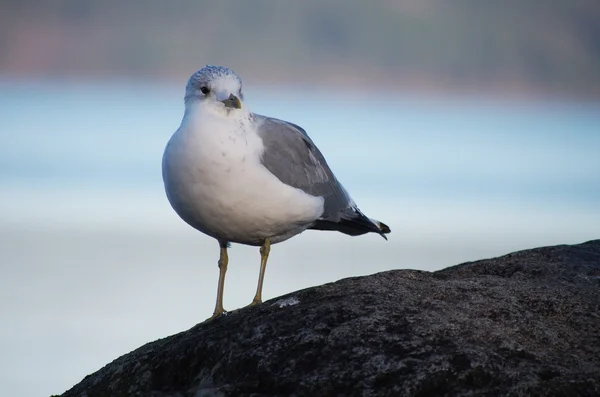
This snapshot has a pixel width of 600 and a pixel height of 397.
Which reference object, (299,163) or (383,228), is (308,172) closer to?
(299,163)

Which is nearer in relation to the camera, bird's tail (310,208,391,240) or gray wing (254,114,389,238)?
gray wing (254,114,389,238)

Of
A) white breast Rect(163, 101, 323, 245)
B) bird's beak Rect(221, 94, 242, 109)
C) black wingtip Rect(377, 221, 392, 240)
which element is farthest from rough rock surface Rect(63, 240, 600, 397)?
black wingtip Rect(377, 221, 392, 240)

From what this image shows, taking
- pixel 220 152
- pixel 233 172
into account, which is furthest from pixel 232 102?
pixel 233 172

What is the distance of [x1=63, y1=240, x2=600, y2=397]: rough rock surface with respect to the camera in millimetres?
3867

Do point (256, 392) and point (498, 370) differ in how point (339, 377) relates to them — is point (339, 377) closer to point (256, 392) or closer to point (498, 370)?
point (256, 392)

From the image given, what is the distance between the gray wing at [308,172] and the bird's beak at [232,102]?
0.24 meters

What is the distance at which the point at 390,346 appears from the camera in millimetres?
4098

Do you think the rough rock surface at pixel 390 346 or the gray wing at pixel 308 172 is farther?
the gray wing at pixel 308 172

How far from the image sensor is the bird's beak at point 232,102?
5684mm

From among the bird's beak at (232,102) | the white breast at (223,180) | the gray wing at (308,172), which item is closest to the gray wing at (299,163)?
the gray wing at (308,172)

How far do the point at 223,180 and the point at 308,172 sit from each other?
1.02 m

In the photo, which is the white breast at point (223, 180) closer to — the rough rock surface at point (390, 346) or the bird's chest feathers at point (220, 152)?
the bird's chest feathers at point (220, 152)

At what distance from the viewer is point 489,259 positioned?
6.08 metres

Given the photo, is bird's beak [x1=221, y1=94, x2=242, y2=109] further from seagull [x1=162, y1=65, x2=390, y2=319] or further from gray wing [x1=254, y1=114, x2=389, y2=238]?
gray wing [x1=254, y1=114, x2=389, y2=238]
